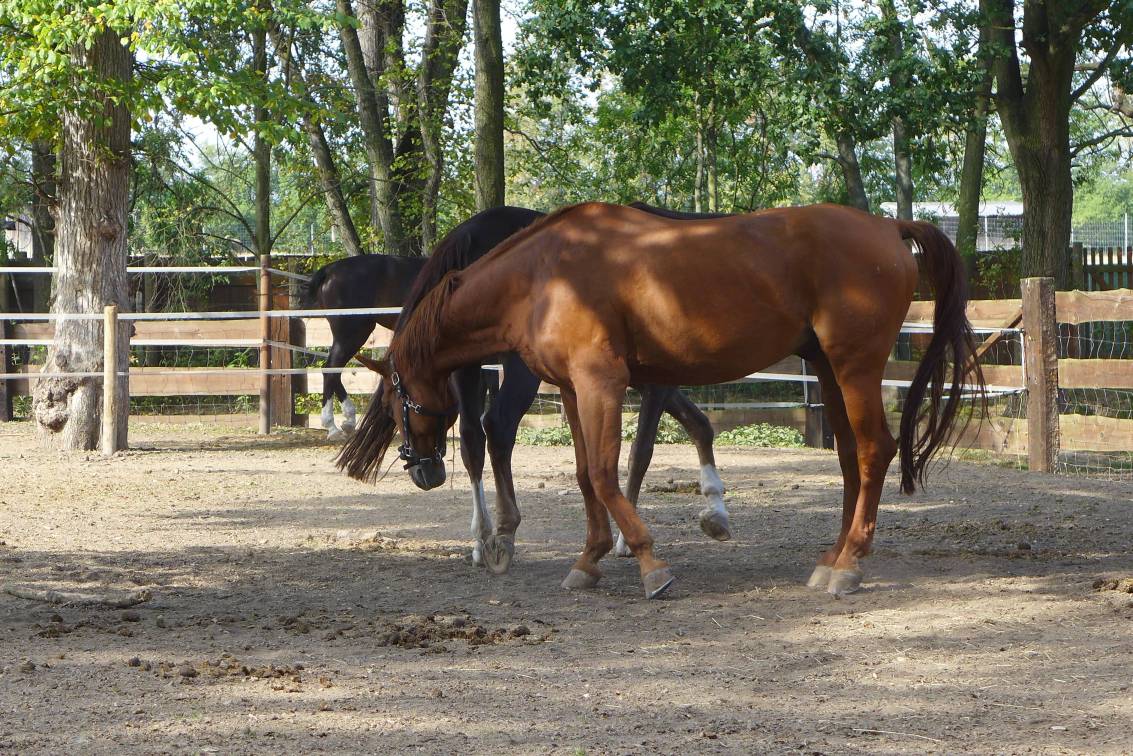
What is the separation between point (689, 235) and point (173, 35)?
6.25m

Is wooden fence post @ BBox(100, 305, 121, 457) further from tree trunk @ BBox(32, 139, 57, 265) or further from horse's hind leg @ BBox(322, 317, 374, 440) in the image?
tree trunk @ BBox(32, 139, 57, 265)

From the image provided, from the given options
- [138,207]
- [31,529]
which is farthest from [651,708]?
[138,207]

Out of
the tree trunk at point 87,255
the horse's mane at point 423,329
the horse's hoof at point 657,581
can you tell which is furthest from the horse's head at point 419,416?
the tree trunk at point 87,255

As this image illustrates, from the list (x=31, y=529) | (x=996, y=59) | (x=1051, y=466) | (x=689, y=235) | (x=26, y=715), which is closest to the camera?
(x=26, y=715)

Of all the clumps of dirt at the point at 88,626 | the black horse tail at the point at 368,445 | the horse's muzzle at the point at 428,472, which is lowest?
the clumps of dirt at the point at 88,626

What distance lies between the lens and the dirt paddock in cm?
306

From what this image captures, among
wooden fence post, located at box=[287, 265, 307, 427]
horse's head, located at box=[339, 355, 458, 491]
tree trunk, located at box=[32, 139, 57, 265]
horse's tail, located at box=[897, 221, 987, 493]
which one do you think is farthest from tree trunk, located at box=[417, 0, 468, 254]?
horse's tail, located at box=[897, 221, 987, 493]

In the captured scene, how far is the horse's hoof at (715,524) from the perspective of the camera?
19.2ft

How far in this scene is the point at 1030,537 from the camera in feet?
19.8

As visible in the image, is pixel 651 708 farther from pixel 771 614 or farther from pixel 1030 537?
pixel 1030 537

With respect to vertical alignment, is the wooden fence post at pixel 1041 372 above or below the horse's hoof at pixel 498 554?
above

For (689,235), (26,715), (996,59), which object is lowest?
(26,715)

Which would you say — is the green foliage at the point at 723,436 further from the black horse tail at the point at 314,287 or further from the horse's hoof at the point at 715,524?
the horse's hoof at the point at 715,524

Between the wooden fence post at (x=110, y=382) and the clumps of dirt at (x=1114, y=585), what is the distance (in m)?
8.06
